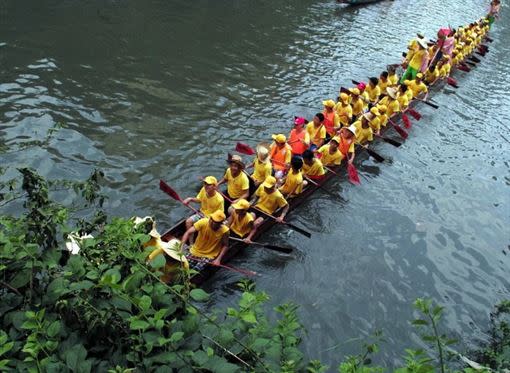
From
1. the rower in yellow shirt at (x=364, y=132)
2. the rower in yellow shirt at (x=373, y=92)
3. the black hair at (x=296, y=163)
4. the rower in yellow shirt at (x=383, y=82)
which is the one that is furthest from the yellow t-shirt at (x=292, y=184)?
the rower in yellow shirt at (x=383, y=82)

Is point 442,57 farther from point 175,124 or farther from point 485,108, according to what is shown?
point 175,124

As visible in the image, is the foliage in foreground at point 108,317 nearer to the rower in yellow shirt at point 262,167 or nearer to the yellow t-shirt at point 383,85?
Answer: the rower in yellow shirt at point 262,167

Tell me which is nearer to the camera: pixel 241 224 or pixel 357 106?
pixel 241 224

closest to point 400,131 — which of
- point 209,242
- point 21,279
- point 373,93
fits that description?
point 373,93

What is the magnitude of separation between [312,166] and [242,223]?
129 inches

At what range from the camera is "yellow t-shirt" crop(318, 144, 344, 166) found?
12750 mm

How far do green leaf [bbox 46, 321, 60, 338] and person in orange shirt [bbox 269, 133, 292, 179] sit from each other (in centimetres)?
909

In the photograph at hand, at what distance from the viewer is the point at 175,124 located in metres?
13.8

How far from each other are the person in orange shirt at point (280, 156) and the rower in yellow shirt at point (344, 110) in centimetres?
356

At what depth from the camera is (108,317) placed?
327 cm

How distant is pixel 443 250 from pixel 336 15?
63.1 feet

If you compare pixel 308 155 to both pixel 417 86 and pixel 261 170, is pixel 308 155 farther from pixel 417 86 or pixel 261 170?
pixel 417 86

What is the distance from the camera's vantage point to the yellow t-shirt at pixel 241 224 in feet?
31.0

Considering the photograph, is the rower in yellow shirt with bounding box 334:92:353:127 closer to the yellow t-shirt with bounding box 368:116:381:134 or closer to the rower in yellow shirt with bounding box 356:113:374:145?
the rower in yellow shirt with bounding box 356:113:374:145
